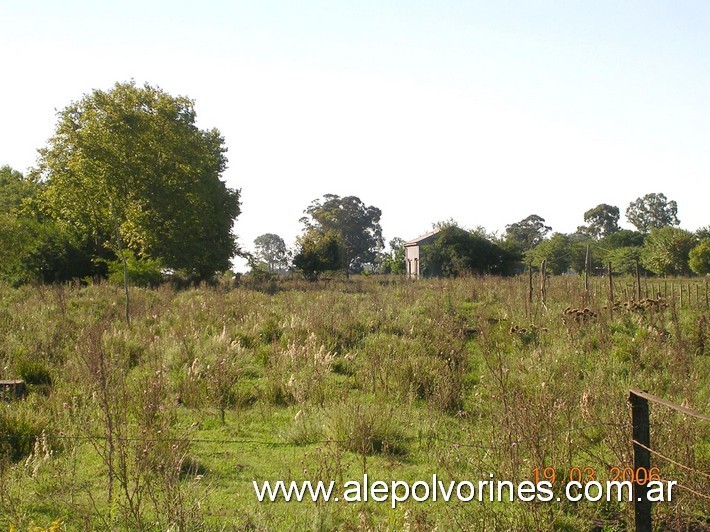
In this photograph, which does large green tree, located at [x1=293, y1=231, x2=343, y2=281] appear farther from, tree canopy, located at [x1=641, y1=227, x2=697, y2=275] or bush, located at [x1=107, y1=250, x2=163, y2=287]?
tree canopy, located at [x1=641, y1=227, x2=697, y2=275]

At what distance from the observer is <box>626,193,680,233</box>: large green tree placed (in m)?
93.0

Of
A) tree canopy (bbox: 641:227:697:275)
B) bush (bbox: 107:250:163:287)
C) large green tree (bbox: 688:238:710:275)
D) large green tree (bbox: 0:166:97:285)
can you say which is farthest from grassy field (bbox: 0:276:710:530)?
tree canopy (bbox: 641:227:697:275)

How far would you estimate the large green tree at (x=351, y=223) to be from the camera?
82062 millimetres

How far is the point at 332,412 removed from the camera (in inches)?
254

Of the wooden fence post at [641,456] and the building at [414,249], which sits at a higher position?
the building at [414,249]

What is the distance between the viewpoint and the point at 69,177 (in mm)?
18672

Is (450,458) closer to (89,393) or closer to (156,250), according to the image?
(89,393)

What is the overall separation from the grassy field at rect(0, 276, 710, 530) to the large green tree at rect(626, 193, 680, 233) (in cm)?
8982

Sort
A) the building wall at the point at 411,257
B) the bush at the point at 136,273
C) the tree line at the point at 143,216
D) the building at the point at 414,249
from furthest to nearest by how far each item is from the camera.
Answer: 1. the building at the point at 414,249
2. the building wall at the point at 411,257
3. the bush at the point at 136,273
4. the tree line at the point at 143,216

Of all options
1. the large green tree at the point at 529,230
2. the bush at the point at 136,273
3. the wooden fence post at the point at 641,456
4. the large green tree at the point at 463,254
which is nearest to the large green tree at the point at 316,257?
the large green tree at the point at 463,254

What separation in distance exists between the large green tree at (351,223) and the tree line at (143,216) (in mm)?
35908

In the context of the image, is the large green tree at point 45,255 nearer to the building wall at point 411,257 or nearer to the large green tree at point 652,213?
the building wall at point 411,257

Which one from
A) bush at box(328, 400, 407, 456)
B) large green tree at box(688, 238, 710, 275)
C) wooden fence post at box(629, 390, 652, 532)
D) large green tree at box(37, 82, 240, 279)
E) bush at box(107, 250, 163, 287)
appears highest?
large green tree at box(37, 82, 240, 279)

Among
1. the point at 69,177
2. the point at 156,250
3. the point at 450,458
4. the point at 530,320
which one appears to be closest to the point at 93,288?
the point at 69,177
